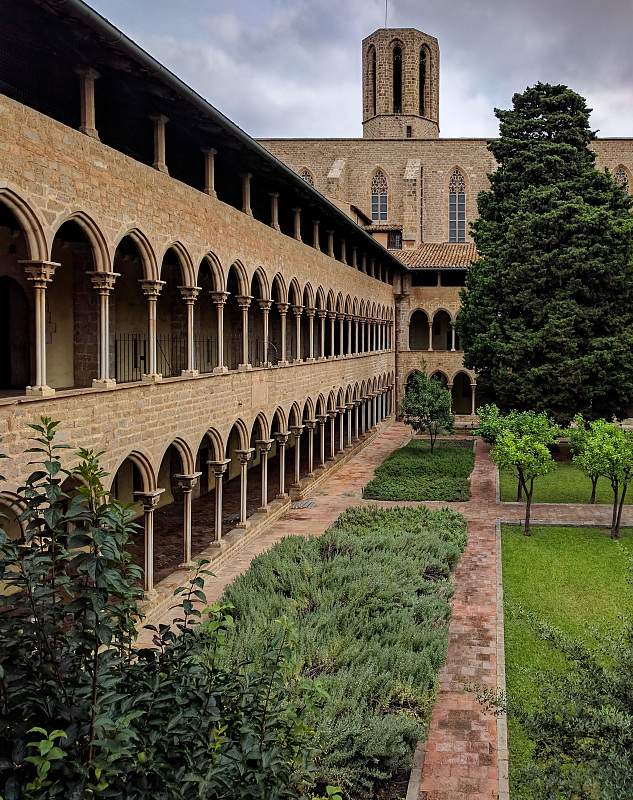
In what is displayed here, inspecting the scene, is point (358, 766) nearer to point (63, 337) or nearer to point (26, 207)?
point (26, 207)

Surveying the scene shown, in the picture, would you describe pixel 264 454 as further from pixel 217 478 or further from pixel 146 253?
pixel 146 253

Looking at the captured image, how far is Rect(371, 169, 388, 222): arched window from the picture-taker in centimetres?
5056

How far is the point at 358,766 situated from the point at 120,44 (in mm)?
9618

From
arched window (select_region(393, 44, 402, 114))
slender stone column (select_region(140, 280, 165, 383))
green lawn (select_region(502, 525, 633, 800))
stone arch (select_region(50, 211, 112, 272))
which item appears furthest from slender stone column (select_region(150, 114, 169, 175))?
arched window (select_region(393, 44, 402, 114))

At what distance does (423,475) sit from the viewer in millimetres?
26750

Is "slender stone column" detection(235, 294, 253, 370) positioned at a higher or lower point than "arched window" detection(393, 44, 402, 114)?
lower

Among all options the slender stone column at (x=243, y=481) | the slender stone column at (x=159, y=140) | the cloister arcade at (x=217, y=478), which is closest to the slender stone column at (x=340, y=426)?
the cloister arcade at (x=217, y=478)

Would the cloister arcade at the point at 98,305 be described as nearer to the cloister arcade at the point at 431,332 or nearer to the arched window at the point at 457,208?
the cloister arcade at the point at 431,332

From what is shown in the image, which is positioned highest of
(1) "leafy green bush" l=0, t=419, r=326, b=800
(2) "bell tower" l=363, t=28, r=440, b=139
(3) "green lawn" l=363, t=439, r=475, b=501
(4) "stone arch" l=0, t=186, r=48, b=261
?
(2) "bell tower" l=363, t=28, r=440, b=139

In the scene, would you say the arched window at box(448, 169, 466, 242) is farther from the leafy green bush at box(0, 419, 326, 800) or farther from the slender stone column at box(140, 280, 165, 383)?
the leafy green bush at box(0, 419, 326, 800)

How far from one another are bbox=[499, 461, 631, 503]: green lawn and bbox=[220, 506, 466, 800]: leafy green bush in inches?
281

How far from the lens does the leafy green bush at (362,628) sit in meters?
8.48

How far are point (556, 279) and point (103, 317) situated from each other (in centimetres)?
2015

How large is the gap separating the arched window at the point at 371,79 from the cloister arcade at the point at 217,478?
2882 cm
